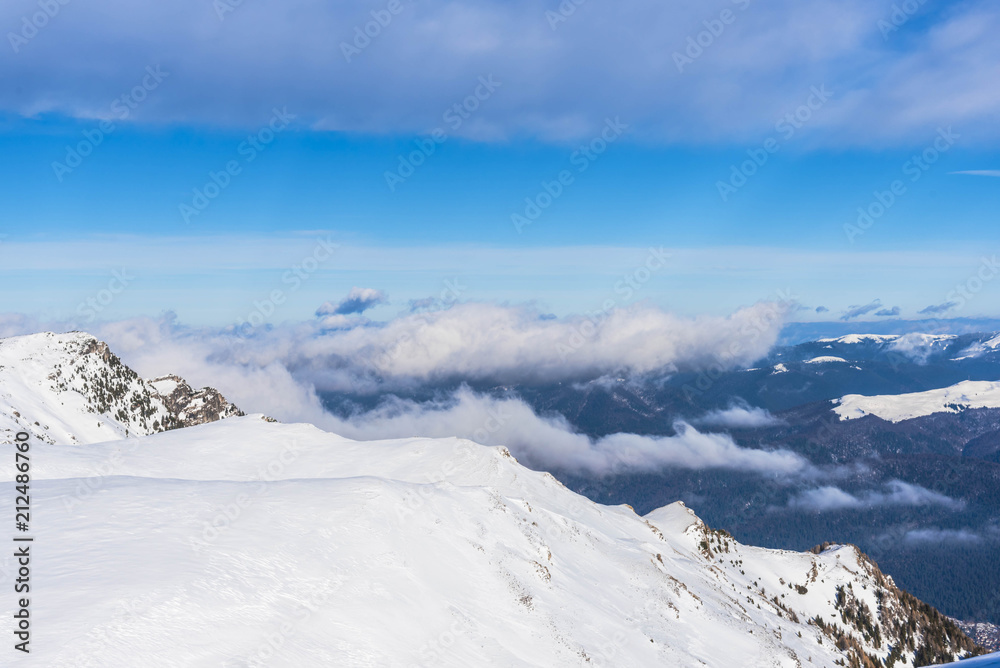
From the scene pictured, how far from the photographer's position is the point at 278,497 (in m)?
57.4

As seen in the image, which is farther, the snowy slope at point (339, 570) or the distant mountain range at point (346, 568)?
the distant mountain range at point (346, 568)

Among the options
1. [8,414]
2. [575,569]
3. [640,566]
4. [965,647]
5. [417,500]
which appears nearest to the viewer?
[417,500]

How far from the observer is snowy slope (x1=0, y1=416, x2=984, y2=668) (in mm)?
34719

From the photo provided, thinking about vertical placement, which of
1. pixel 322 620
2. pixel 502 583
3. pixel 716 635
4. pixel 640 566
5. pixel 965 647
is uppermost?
pixel 322 620

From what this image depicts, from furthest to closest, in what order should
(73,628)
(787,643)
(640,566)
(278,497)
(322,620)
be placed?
(787,643) → (640,566) → (278,497) → (322,620) → (73,628)

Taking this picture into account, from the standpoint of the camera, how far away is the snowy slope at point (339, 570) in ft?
114

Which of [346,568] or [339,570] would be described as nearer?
[339,570]

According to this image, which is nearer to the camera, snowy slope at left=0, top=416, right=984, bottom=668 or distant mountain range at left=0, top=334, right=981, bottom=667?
snowy slope at left=0, top=416, right=984, bottom=668

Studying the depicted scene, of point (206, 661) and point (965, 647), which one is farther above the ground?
point (206, 661)

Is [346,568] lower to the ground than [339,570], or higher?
lower

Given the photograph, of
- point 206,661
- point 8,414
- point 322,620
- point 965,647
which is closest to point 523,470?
point 322,620

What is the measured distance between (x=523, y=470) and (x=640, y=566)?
1395 inches

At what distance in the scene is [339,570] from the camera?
4741cm

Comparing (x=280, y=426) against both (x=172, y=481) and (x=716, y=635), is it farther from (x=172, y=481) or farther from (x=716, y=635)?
(x=716, y=635)
